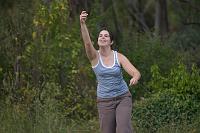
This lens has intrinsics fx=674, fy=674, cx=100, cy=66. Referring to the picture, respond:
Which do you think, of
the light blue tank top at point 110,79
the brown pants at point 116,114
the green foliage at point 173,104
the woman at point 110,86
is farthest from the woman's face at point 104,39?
the green foliage at point 173,104

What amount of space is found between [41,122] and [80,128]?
834 mm

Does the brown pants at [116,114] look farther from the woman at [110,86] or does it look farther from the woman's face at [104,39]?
the woman's face at [104,39]

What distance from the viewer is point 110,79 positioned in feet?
29.4

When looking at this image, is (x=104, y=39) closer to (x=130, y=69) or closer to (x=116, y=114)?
(x=130, y=69)

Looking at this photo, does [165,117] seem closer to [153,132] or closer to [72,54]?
Result: [153,132]

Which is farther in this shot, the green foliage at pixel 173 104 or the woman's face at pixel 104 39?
the green foliage at pixel 173 104

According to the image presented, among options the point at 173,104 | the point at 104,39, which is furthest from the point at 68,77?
the point at 104,39

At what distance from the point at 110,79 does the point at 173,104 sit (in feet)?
11.2

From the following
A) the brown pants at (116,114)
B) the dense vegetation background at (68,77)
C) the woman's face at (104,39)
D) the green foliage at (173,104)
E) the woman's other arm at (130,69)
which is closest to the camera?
the woman's other arm at (130,69)

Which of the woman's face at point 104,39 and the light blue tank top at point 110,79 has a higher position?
the woman's face at point 104,39

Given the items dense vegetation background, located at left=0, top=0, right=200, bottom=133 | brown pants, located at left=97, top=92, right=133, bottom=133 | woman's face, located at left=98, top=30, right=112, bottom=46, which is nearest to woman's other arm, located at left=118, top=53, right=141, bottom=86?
woman's face, located at left=98, top=30, right=112, bottom=46

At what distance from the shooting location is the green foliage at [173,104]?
465 inches

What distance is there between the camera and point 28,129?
11.1 metres

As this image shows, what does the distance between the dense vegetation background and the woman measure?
2.04m
